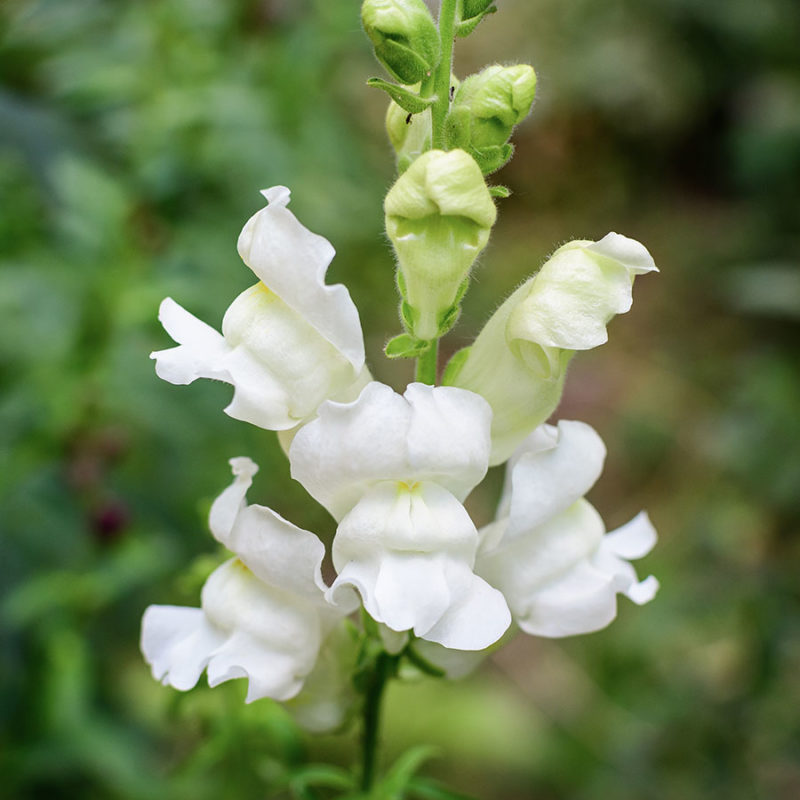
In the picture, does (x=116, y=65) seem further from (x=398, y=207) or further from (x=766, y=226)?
(x=766, y=226)

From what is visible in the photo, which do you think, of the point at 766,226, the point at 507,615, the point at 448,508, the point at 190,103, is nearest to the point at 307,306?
the point at 448,508

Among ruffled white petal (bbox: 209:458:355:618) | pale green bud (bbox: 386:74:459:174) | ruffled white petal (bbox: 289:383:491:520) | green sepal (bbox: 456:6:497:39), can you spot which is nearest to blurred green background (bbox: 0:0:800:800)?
ruffled white petal (bbox: 209:458:355:618)

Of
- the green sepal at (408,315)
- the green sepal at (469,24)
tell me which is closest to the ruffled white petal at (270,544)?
the green sepal at (408,315)

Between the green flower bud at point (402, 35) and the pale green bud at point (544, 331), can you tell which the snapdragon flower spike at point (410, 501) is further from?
the green flower bud at point (402, 35)

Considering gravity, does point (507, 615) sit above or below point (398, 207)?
below

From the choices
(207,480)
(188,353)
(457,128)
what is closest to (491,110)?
(457,128)

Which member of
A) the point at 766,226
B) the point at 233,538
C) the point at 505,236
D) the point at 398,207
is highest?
the point at 398,207
